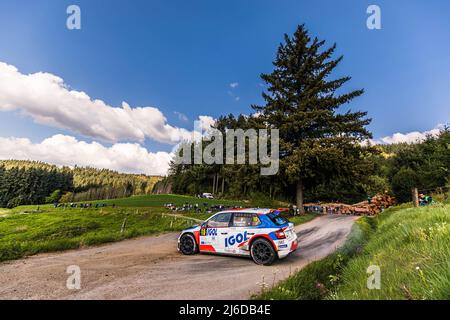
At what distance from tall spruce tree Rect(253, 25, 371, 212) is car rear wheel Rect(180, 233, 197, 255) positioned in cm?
1270

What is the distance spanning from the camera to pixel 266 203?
60.8ft

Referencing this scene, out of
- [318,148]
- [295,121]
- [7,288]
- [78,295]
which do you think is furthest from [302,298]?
[295,121]

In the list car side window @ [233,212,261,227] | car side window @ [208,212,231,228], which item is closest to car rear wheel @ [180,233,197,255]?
car side window @ [208,212,231,228]

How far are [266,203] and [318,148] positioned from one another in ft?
21.7

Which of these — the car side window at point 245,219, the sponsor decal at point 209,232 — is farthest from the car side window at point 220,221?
the car side window at point 245,219

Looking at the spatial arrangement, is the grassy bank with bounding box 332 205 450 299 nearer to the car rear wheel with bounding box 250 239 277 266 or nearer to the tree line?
the car rear wheel with bounding box 250 239 277 266

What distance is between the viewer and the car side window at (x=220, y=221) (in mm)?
7512

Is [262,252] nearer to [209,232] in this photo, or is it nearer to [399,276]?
[209,232]

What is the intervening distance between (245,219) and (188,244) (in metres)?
2.49

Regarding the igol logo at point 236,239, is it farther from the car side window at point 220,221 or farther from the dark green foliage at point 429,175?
the dark green foliage at point 429,175

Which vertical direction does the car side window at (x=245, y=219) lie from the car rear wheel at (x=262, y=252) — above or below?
above

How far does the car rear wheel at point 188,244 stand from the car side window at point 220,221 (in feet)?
3.03

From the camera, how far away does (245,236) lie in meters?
7.02
